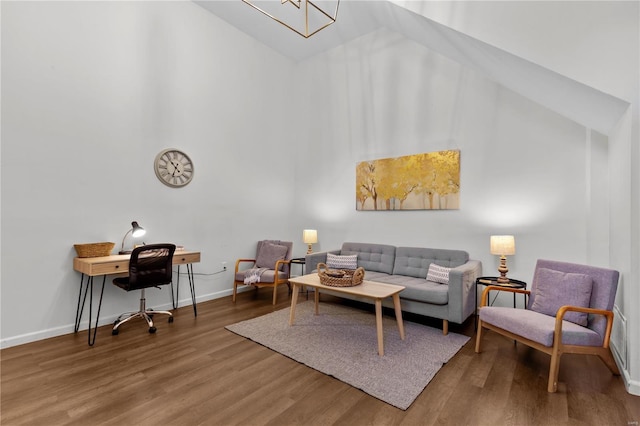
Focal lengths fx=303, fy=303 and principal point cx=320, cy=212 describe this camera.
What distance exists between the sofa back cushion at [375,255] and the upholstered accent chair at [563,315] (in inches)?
61.4

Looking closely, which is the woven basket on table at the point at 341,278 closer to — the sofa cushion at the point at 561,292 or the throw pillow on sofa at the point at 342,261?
the throw pillow on sofa at the point at 342,261

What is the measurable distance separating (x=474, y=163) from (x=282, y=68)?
3875mm

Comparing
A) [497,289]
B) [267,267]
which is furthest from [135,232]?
[497,289]

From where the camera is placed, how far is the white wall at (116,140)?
2971 mm

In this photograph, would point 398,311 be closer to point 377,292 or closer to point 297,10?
point 377,292

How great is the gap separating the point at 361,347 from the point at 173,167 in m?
3.31

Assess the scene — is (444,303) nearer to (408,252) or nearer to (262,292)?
(408,252)

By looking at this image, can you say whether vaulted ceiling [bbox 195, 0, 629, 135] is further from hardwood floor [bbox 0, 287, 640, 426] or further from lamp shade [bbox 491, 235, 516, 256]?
hardwood floor [bbox 0, 287, 640, 426]

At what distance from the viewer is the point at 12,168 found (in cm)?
A: 291

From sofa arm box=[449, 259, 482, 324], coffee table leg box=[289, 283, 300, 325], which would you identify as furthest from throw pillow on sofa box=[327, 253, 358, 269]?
sofa arm box=[449, 259, 482, 324]

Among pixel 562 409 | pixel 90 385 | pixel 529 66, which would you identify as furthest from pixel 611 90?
pixel 90 385

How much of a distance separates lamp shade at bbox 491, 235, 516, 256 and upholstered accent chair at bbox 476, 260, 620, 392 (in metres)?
0.43

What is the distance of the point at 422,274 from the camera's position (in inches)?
159

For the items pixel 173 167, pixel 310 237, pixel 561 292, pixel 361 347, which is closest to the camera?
pixel 561 292
